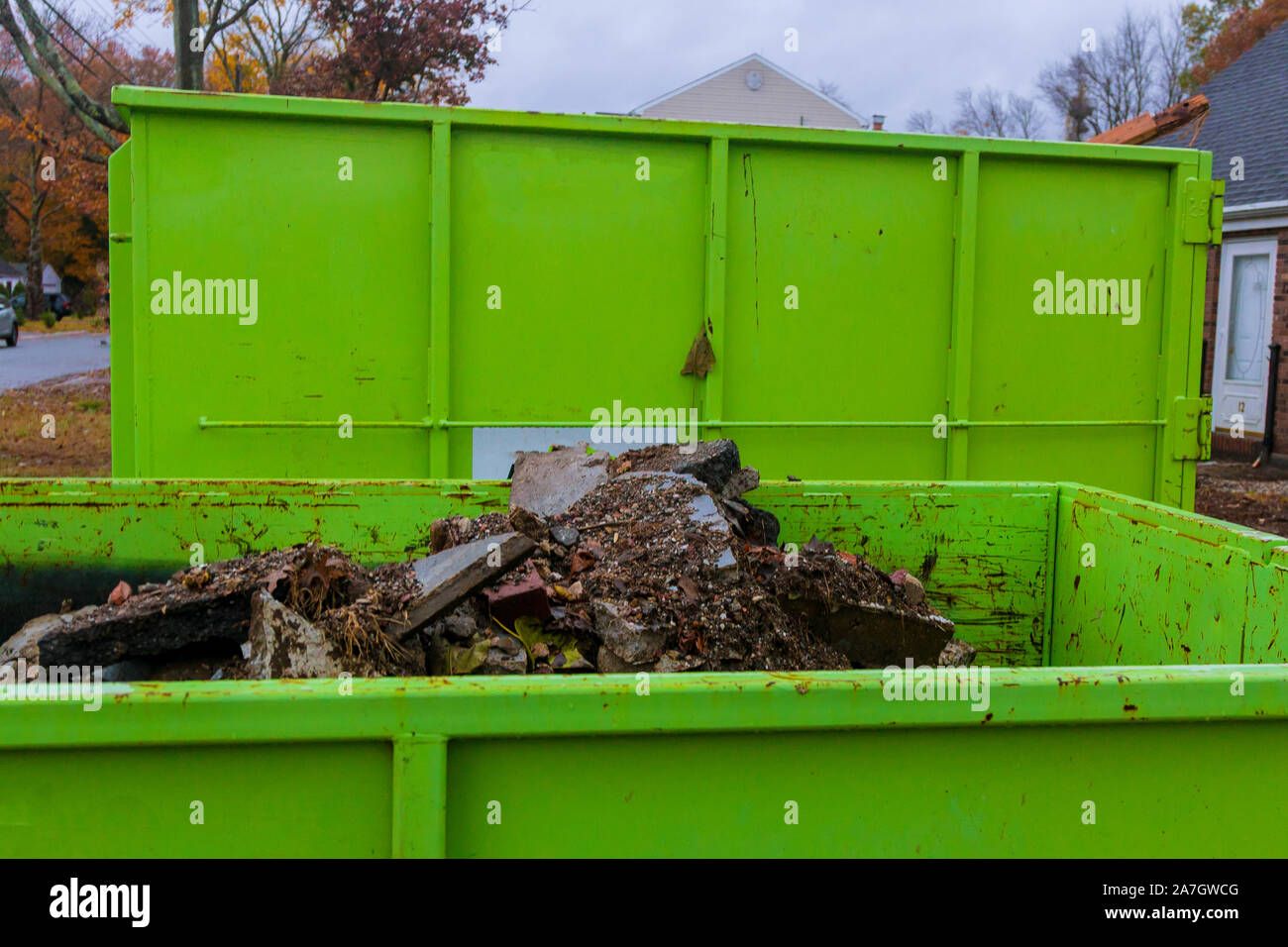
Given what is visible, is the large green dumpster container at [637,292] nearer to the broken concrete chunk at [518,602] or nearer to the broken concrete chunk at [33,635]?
the broken concrete chunk at [33,635]

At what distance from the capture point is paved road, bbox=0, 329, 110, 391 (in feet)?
77.5

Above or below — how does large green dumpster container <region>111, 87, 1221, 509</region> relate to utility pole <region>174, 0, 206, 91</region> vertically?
below

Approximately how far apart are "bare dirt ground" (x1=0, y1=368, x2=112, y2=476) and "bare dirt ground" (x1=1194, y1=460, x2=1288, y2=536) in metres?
9.97

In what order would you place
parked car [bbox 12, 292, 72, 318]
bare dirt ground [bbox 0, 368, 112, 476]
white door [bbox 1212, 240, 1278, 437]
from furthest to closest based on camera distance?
parked car [bbox 12, 292, 72, 318], white door [bbox 1212, 240, 1278, 437], bare dirt ground [bbox 0, 368, 112, 476]

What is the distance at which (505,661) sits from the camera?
2.44 m

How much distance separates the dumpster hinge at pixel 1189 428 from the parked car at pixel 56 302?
5542 centimetres

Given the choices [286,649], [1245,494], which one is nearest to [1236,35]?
[1245,494]

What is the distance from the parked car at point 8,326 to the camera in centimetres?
3484

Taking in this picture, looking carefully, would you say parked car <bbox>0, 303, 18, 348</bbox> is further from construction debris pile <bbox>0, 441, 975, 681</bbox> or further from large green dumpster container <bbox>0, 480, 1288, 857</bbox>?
large green dumpster container <bbox>0, 480, 1288, 857</bbox>

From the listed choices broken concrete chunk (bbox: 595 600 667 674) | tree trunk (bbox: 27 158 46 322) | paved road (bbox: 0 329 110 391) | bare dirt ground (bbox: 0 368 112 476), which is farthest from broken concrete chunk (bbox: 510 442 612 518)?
tree trunk (bbox: 27 158 46 322)

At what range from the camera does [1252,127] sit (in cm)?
1745
